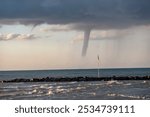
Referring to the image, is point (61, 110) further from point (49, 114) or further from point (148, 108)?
point (148, 108)

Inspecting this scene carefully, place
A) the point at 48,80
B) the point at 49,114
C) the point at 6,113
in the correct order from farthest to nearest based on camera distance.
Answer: the point at 48,80, the point at 6,113, the point at 49,114

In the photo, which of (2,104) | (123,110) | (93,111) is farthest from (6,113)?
(123,110)

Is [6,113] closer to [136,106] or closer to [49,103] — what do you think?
[49,103]

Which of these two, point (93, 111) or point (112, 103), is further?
point (112, 103)

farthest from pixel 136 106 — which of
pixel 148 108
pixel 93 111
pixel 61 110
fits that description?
pixel 61 110

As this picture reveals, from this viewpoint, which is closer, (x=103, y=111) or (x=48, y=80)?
(x=103, y=111)

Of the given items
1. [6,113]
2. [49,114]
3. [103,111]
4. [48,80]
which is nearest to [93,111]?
[103,111]

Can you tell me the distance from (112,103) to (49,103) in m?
1.78

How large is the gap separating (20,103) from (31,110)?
1181 mm

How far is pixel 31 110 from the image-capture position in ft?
36.6

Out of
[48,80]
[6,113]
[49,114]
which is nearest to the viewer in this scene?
[49,114]

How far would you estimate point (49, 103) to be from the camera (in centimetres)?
1173

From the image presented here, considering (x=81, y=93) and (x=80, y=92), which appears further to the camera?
(x=80, y=92)

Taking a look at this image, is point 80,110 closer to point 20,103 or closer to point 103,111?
point 103,111
